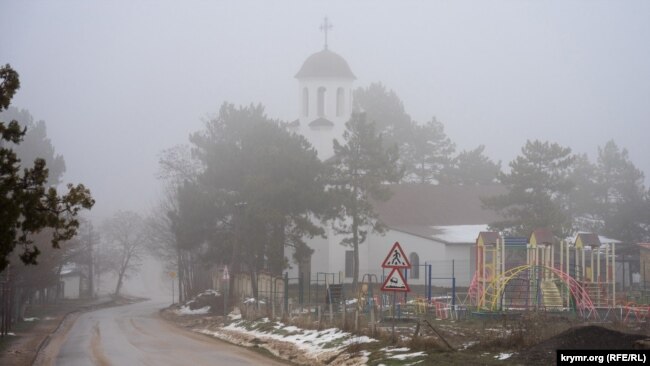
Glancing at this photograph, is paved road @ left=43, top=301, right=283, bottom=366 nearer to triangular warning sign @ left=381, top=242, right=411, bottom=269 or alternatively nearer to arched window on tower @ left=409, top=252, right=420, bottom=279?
triangular warning sign @ left=381, top=242, right=411, bottom=269

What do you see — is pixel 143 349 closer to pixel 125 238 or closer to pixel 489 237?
pixel 489 237

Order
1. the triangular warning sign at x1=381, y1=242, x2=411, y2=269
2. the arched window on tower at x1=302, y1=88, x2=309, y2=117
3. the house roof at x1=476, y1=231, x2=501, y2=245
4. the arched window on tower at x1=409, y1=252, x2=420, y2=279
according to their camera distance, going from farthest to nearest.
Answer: the arched window on tower at x1=302, y1=88, x2=309, y2=117 → the arched window on tower at x1=409, y1=252, x2=420, y2=279 → the house roof at x1=476, y1=231, x2=501, y2=245 → the triangular warning sign at x1=381, y1=242, x2=411, y2=269

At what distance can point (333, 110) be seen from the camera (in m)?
69.1

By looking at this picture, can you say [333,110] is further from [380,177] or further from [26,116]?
[26,116]

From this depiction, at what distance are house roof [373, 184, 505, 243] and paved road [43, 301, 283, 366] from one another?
30695 millimetres

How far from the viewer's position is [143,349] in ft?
94.3

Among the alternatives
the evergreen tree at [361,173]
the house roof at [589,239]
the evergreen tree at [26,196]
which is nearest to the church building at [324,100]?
the evergreen tree at [361,173]

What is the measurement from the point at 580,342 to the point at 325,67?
52964 mm

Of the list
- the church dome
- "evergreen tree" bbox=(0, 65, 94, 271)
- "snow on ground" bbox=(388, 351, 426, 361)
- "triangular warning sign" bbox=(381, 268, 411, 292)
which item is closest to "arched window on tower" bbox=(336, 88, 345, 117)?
the church dome

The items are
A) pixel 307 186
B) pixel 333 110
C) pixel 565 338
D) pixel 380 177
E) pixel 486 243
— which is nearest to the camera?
pixel 565 338

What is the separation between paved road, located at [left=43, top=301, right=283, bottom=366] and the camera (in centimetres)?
2408

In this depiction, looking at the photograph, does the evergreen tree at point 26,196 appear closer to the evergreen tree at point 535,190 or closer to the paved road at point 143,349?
the paved road at point 143,349

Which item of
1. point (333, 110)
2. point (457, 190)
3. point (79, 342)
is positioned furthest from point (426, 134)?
point (79, 342)

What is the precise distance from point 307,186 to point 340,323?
25.9 meters
